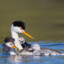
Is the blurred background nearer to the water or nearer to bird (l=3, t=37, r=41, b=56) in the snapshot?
bird (l=3, t=37, r=41, b=56)

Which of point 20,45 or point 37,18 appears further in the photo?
point 37,18

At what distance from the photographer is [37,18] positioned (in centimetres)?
3475

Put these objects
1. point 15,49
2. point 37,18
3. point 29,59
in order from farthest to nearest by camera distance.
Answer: point 37,18, point 15,49, point 29,59

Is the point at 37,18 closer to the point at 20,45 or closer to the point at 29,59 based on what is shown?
the point at 20,45

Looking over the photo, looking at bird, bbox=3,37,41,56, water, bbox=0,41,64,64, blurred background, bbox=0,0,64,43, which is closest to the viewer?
water, bbox=0,41,64,64

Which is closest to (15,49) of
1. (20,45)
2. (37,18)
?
(20,45)

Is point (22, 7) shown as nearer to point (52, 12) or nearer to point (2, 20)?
point (52, 12)

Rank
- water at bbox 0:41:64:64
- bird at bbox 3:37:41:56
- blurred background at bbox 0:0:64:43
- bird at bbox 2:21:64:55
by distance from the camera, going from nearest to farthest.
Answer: water at bbox 0:41:64:64, bird at bbox 2:21:64:55, bird at bbox 3:37:41:56, blurred background at bbox 0:0:64:43

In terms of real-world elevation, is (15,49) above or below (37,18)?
below

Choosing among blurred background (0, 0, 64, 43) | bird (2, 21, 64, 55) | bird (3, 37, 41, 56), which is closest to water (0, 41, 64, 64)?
bird (3, 37, 41, 56)

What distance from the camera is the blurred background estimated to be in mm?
25263

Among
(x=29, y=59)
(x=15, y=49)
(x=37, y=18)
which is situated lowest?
(x=29, y=59)

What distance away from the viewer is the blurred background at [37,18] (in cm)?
2526

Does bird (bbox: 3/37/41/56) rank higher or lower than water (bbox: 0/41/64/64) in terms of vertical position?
higher
